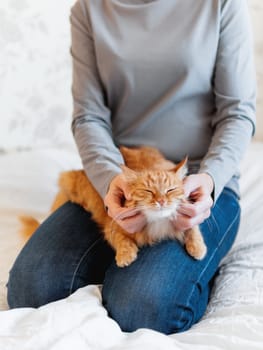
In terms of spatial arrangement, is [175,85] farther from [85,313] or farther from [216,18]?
[85,313]

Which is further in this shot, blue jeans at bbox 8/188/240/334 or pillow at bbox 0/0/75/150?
pillow at bbox 0/0/75/150

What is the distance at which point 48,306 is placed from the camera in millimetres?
914

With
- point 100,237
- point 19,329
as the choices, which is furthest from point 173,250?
point 19,329

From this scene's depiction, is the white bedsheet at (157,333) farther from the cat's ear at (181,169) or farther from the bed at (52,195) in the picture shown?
the cat's ear at (181,169)

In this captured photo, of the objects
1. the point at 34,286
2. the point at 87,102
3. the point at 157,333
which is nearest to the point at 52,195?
the point at 87,102

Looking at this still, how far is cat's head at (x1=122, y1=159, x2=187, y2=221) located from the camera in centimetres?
92

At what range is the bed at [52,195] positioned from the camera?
83 centimetres

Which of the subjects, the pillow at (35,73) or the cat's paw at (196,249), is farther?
the pillow at (35,73)

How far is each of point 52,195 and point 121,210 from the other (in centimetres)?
67

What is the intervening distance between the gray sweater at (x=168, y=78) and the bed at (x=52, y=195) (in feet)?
0.77

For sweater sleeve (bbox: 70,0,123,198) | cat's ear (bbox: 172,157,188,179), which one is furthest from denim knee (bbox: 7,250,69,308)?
cat's ear (bbox: 172,157,188,179)

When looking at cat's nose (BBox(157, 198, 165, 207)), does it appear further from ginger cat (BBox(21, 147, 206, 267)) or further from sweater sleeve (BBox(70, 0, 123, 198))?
sweater sleeve (BBox(70, 0, 123, 198))

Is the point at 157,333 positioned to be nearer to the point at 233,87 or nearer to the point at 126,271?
the point at 126,271

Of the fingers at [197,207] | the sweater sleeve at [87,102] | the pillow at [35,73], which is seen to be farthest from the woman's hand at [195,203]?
the pillow at [35,73]
